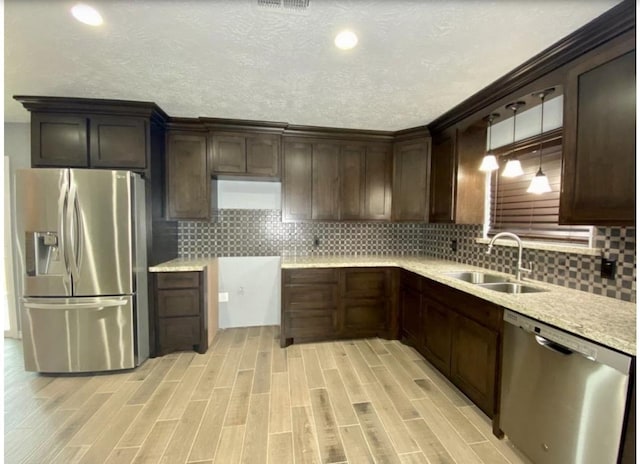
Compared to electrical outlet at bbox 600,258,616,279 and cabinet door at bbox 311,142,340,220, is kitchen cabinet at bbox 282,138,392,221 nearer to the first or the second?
cabinet door at bbox 311,142,340,220

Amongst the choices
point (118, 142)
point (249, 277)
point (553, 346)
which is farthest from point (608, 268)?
point (118, 142)

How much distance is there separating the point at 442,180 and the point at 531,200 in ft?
2.63

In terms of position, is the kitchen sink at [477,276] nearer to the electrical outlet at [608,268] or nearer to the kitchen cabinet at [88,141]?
the electrical outlet at [608,268]

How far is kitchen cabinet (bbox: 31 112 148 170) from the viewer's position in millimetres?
2643

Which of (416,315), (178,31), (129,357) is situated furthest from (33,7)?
(416,315)

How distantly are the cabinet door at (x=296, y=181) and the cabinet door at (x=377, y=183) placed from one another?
0.67 metres

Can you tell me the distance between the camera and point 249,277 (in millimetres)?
3672

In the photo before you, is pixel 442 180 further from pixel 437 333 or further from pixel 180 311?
pixel 180 311

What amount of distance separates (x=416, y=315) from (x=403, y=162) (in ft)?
5.52

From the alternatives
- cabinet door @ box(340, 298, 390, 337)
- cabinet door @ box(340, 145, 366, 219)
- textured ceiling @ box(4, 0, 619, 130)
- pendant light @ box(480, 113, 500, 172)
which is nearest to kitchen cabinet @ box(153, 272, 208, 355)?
cabinet door @ box(340, 298, 390, 337)

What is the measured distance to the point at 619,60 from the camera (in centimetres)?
160

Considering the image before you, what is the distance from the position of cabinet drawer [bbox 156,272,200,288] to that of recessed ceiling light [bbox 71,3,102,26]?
6.40 feet

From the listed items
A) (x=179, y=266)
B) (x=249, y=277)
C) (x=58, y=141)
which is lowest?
(x=249, y=277)

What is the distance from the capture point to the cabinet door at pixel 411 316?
9.62ft
